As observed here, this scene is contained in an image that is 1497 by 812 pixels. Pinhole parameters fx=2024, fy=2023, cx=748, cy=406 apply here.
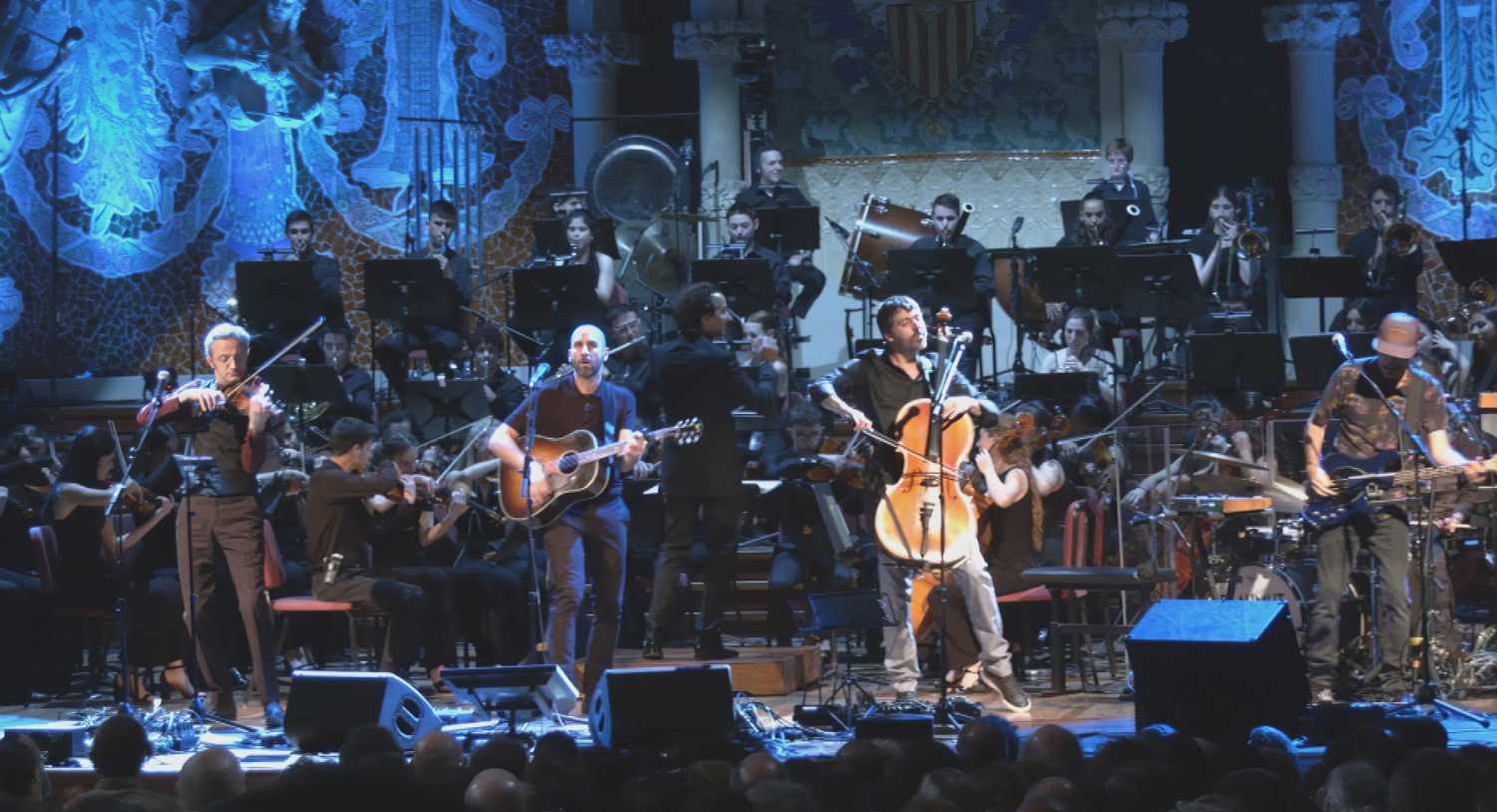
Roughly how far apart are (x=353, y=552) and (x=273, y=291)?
161 inches

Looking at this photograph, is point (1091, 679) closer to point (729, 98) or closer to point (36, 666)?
point (36, 666)

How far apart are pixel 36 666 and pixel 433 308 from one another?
13.2 ft

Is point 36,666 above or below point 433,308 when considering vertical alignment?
below

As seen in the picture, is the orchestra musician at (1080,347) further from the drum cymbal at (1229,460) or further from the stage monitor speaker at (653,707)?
the stage monitor speaker at (653,707)

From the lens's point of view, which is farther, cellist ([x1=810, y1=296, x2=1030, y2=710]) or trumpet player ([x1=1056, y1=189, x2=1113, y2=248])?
trumpet player ([x1=1056, y1=189, x2=1113, y2=248])

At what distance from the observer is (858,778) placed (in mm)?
4965

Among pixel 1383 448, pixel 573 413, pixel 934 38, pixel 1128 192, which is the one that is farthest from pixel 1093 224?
pixel 573 413

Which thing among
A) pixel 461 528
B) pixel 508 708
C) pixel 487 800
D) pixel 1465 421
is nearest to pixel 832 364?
pixel 461 528

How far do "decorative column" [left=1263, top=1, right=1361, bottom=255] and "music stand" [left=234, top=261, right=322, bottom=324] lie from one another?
763 cm

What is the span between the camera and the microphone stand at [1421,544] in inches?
326

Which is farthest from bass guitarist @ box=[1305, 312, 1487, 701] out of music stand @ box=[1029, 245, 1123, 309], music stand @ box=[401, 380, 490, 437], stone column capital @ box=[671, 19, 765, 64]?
stone column capital @ box=[671, 19, 765, 64]

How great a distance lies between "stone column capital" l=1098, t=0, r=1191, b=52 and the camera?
622 inches

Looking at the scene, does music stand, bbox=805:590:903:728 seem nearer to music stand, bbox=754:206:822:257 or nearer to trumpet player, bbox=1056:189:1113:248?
music stand, bbox=754:206:822:257

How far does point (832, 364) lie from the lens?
1603 centimetres
